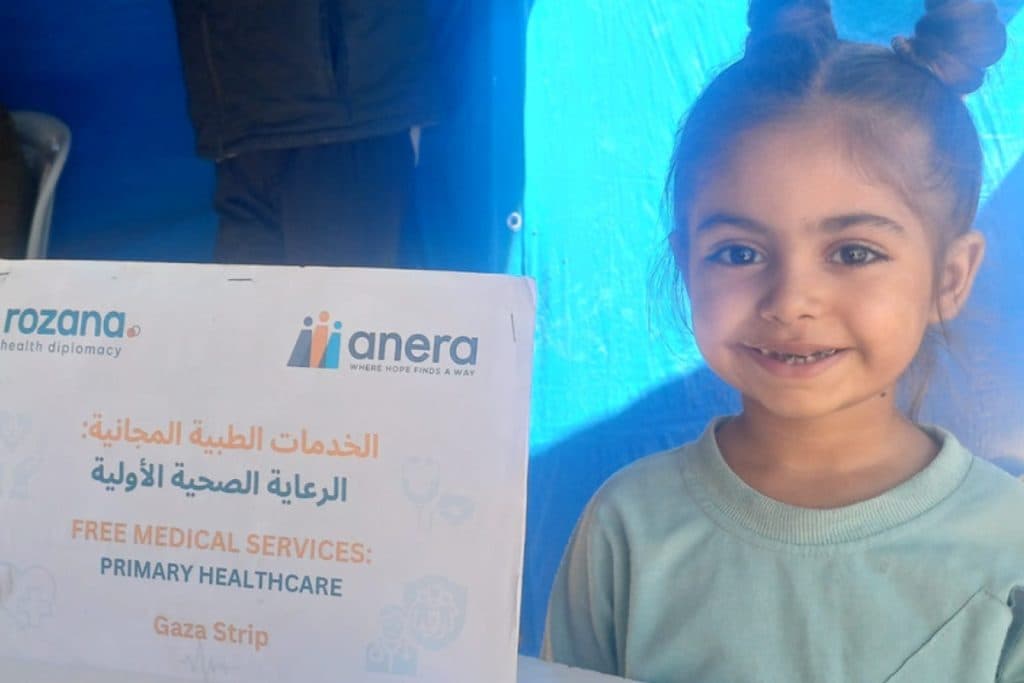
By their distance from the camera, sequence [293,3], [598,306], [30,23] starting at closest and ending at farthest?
[598,306]
[293,3]
[30,23]

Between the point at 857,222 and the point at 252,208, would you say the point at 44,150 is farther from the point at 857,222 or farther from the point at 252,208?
the point at 857,222

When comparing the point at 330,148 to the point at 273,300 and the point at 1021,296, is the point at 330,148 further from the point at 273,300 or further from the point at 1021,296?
the point at 1021,296

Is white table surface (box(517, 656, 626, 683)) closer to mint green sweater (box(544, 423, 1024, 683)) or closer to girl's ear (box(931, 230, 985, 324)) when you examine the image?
mint green sweater (box(544, 423, 1024, 683))

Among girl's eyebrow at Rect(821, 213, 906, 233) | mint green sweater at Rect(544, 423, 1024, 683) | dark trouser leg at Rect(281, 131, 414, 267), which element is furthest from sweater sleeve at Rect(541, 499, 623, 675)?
dark trouser leg at Rect(281, 131, 414, 267)

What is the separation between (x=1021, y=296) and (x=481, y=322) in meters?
0.52

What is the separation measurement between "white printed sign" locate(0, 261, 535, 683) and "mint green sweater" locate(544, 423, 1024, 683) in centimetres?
23

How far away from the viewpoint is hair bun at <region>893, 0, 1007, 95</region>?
0.75 meters

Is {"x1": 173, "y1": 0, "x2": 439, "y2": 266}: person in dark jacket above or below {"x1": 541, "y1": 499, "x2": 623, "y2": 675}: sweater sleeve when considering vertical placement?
above

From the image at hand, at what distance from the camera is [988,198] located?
2.60ft

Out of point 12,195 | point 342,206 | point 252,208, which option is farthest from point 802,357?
point 12,195

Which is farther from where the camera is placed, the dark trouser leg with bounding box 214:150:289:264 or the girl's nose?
the dark trouser leg with bounding box 214:150:289:264

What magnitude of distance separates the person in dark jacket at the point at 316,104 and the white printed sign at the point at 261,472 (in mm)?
457

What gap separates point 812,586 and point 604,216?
386 millimetres

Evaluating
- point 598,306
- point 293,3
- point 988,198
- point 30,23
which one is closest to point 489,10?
point 293,3
